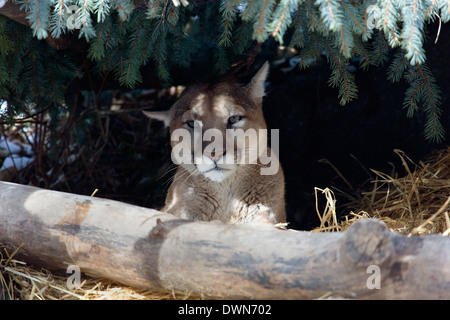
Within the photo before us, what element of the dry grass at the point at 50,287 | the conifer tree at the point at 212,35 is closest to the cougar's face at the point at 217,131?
the conifer tree at the point at 212,35

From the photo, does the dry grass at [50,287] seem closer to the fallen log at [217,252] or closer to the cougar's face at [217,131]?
the fallen log at [217,252]

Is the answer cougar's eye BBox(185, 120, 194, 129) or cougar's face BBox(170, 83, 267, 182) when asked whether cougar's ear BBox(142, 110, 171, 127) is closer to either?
cougar's face BBox(170, 83, 267, 182)

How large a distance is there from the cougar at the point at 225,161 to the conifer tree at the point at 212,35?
0.42 metres

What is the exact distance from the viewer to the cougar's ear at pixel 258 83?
159 inches

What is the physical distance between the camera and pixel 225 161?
12.1ft

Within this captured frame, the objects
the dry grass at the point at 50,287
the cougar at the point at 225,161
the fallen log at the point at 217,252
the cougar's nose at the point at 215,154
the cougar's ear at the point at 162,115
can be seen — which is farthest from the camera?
the cougar's ear at the point at 162,115

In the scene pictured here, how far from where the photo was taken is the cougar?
148 inches

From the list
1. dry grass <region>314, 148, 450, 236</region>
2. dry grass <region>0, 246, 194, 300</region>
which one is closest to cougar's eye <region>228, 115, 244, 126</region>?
dry grass <region>314, 148, 450, 236</region>

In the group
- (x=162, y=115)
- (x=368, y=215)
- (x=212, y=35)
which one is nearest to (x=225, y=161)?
(x=162, y=115)

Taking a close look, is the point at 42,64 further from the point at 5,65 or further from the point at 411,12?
the point at 411,12

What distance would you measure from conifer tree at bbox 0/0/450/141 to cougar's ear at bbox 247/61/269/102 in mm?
274

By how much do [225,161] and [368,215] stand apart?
1.20m
